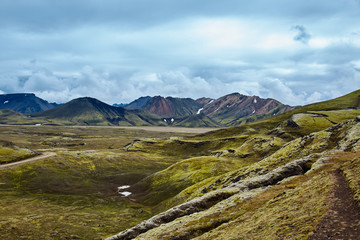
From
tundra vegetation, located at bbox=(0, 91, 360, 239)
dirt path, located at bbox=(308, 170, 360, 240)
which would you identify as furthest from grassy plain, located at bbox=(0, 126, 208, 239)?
dirt path, located at bbox=(308, 170, 360, 240)

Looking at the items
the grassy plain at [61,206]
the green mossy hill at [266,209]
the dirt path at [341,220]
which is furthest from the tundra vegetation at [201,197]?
the dirt path at [341,220]

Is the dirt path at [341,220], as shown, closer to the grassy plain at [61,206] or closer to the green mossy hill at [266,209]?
the green mossy hill at [266,209]

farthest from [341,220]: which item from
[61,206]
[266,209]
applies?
[61,206]

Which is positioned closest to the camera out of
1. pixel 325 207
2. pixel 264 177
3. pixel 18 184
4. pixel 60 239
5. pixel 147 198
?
pixel 325 207

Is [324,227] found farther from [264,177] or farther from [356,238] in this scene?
[264,177]

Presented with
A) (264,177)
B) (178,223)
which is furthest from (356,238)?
(264,177)

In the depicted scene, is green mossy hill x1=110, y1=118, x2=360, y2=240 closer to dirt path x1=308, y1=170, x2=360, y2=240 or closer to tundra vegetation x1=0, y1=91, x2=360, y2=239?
tundra vegetation x1=0, y1=91, x2=360, y2=239

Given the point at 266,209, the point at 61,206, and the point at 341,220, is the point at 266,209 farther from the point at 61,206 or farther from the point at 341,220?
the point at 61,206

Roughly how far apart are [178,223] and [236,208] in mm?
12090

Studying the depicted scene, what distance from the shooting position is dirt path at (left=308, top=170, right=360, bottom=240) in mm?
25741

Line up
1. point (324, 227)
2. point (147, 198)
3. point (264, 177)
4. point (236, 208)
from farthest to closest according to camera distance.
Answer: point (147, 198) → point (264, 177) → point (236, 208) → point (324, 227)

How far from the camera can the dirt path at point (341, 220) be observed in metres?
25.7

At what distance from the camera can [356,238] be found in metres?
24.3

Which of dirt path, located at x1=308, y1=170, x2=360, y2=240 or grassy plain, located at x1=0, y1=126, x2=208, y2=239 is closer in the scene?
dirt path, located at x1=308, y1=170, x2=360, y2=240
